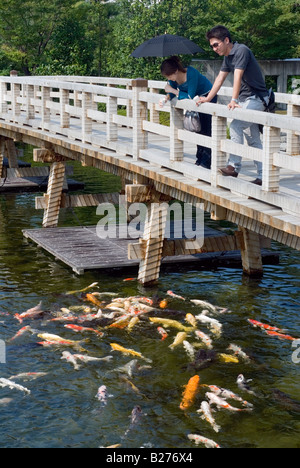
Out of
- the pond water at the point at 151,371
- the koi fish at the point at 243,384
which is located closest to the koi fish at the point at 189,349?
the pond water at the point at 151,371

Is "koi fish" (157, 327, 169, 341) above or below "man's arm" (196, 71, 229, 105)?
below

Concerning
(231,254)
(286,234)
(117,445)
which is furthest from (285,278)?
(117,445)

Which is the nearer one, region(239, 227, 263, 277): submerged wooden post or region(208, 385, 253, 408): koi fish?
region(208, 385, 253, 408): koi fish

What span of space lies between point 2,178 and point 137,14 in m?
22.7

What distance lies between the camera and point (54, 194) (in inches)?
742

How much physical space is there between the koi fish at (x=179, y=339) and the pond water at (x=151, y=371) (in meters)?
0.10

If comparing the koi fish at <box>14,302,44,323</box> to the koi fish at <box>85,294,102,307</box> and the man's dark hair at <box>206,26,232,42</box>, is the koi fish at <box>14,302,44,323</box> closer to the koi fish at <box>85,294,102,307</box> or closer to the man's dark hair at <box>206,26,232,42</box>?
the koi fish at <box>85,294,102,307</box>

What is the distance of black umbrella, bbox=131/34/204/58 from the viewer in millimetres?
13291

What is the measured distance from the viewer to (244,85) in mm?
10883

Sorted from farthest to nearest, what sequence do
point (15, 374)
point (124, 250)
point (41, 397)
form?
1. point (124, 250)
2. point (15, 374)
3. point (41, 397)

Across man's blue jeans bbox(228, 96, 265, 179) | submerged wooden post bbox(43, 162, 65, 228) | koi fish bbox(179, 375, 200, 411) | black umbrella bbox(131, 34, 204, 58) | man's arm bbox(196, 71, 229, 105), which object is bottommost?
koi fish bbox(179, 375, 200, 411)

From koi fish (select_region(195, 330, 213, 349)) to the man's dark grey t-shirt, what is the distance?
342 centimetres

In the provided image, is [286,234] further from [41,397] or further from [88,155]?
[88,155]

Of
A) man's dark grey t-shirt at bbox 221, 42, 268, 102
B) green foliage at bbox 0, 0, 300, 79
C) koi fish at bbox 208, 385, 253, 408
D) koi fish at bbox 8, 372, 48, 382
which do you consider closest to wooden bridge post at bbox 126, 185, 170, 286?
man's dark grey t-shirt at bbox 221, 42, 268, 102
